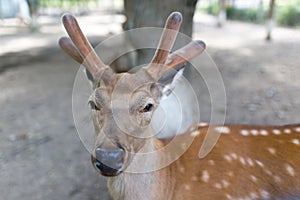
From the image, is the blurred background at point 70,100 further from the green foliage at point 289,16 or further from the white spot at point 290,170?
the green foliage at point 289,16

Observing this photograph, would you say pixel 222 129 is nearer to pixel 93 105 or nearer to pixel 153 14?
pixel 93 105

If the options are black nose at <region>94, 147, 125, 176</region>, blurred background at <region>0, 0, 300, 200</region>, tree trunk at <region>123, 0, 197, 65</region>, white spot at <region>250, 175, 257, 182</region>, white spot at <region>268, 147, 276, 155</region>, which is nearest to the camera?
black nose at <region>94, 147, 125, 176</region>

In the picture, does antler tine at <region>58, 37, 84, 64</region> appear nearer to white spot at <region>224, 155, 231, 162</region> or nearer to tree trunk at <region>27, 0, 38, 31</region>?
white spot at <region>224, 155, 231, 162</region>

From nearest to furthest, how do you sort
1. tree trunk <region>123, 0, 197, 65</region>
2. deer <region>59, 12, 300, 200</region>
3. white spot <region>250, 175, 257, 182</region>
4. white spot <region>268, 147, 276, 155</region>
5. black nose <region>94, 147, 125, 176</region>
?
1. black nose <region>94, 147, 125, 176</region>
2. deer <region>59, 12, 300, 200</region>
3. white spot <region>250, 175, 257, 182</region>
4. white spot <region>268, 147, 276, 155</region>
5. tree trunk <region>123, 0, 197, 65</region>

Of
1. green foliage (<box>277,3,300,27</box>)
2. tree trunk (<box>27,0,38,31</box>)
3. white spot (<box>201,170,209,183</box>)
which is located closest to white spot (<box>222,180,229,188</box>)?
white spot (<box>201,170,209,183</box>)

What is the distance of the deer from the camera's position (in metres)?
1.89

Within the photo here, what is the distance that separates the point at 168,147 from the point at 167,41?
2.32 feet

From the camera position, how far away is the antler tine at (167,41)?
2.15 metres

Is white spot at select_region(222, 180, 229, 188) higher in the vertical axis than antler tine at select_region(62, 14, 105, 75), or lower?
lower

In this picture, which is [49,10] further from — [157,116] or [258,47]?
[157,116]

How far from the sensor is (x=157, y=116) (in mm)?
3150

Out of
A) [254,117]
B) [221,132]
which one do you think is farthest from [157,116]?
[254,117]

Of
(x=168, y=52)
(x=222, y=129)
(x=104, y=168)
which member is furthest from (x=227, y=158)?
(x=104, y=168)

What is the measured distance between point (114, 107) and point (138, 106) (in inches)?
5.0
